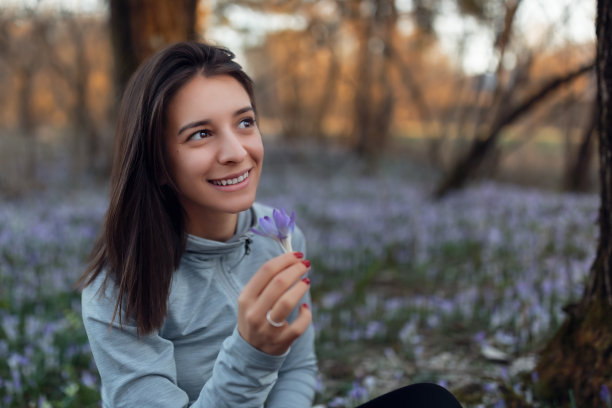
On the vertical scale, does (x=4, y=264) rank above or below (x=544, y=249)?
below

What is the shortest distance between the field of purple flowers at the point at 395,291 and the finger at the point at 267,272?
1426 mm

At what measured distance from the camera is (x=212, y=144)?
1.60m

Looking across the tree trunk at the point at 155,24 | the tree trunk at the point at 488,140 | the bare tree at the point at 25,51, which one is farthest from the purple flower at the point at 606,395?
the bare tree at the point at 25,51

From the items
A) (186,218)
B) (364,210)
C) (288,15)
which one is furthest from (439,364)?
(288,15)

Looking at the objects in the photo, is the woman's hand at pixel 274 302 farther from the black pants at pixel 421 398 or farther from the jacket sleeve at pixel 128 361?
the black pants at pixel 421 398

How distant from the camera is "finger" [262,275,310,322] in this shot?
125 cm

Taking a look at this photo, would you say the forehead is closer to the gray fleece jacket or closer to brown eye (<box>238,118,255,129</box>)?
brown eye (<box>238,118,255,129</box>)

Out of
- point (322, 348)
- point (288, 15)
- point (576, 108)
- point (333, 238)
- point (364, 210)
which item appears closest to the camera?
point (322, 348)

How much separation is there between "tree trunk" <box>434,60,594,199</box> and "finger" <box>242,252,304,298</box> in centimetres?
428

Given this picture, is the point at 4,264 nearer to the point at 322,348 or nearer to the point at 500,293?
the point at 322,348

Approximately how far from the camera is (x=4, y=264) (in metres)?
4.80

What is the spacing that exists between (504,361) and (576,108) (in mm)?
8616

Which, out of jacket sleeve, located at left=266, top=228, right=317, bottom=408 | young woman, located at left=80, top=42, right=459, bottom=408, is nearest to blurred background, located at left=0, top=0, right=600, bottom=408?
jacket sleeve, located at left=266, top=228, right=317, bottom=408

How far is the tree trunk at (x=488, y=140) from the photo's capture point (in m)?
5.60
